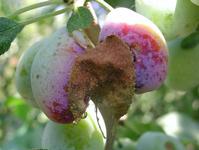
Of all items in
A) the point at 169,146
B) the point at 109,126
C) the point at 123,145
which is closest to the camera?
the point at 109,126

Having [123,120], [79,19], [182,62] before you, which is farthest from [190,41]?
[79,19]

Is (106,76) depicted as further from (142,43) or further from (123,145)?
(123,145)

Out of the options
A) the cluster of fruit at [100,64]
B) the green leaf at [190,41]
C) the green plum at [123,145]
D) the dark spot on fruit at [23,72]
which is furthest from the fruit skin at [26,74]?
the green plum at [123,145]

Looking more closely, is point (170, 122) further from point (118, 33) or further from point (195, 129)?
point (118, 33)

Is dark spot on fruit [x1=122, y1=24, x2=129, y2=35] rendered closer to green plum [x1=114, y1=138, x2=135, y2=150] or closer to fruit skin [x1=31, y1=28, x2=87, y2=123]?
fruit skin [x1=31, y1=28, x2=87, y2=123]

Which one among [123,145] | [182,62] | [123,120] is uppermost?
[182,62]
